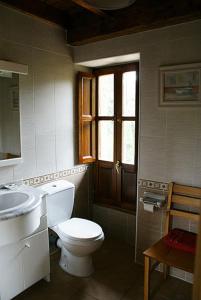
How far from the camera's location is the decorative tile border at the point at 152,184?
91.5 inches

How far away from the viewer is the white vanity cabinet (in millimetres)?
1862

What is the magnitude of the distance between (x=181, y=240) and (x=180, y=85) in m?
1.25

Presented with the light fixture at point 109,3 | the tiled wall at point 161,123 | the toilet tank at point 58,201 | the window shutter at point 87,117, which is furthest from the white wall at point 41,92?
the light fixture at point 109,3

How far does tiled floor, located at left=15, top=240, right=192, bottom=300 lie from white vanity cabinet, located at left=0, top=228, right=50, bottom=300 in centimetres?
12

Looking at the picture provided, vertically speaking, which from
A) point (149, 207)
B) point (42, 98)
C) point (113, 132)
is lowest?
point (149, 207)

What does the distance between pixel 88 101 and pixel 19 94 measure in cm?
92

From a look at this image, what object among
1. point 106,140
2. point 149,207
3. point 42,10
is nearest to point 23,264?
point 149,207

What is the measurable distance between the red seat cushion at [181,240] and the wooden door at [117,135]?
2.60 feet

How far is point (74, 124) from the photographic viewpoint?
9.43ft

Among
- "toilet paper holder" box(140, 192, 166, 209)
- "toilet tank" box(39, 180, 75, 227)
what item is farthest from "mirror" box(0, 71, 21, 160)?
"toilet paper holder" box(140, 192, 166, 209)

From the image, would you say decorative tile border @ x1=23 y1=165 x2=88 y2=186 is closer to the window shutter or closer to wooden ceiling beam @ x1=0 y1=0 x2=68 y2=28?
the window shutter

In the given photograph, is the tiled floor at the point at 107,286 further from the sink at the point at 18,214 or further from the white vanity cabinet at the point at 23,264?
the sink at the point at 18,214

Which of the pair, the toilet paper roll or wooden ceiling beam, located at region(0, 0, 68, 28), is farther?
the toilet paper roll

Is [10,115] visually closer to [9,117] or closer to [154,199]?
[9,117]
